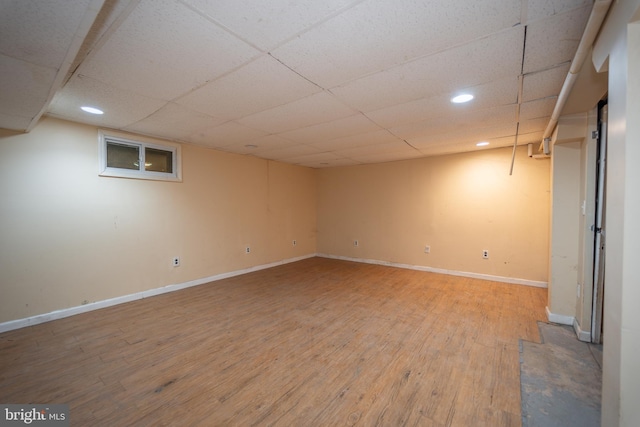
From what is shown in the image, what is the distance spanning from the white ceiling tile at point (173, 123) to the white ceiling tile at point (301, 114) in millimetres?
470

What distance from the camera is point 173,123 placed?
3033mm

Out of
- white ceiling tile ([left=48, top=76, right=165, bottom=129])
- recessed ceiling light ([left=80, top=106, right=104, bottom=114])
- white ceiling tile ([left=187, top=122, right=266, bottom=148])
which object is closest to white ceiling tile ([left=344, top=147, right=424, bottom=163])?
white ceiling tile ([left=187, top=122, right=266, bottom=148])

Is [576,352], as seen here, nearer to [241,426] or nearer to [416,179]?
[241,426]

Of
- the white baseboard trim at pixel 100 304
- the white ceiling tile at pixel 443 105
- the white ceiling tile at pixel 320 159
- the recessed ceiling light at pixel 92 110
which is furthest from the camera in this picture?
the white ceiling tile at pixel 320 159

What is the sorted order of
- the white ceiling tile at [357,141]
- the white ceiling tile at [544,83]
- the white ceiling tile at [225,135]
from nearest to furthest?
the white ceiling tile at [544,83], the white ceiling tile at [225,135], the white ceiling tile at [357,141]

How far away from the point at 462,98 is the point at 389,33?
4.13 feet

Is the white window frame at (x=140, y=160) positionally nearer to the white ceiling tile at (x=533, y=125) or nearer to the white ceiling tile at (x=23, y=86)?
the white ceiling tile at (x=23, y=86)

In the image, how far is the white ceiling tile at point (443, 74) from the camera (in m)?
1.58

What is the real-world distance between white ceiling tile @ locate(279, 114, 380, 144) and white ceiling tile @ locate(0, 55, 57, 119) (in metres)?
2.23

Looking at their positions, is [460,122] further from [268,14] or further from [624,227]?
[268,14]

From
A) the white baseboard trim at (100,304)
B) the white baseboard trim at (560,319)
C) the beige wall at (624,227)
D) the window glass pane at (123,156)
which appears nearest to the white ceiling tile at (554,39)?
the beige wall at (624,227)

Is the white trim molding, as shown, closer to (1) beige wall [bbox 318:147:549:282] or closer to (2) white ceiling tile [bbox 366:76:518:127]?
(1) beige wall [bbox 318:147:549:282]

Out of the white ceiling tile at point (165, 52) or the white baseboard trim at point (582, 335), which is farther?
the white baseboard trim at point (582, 335)

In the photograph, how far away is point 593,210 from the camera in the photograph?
2438 mm
